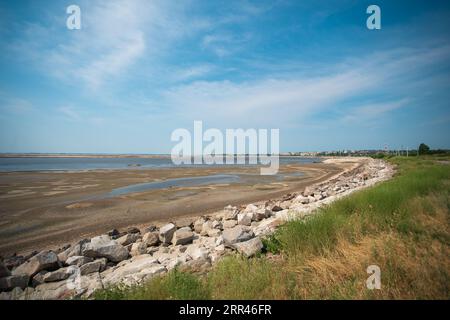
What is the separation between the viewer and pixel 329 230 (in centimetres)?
505

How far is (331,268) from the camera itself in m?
3.72

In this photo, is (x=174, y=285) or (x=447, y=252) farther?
(x=447, y=252)

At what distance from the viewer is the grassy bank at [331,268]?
3123 millimetres

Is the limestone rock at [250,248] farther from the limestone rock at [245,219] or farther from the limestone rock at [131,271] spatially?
the limestone rock at [245,219]

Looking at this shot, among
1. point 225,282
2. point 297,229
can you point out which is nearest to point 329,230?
point 297,229

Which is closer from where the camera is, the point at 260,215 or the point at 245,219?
the point at 245,219

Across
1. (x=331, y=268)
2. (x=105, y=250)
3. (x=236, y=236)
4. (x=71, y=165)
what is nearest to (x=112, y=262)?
(x=105, y=250)

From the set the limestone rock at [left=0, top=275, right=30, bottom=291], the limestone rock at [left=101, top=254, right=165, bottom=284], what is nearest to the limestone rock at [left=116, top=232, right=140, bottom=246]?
the limestone rock at [left=101, top=254, right=165, bottom=284]

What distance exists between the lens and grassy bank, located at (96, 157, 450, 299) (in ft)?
10.2

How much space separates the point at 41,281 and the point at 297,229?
595 centimetres

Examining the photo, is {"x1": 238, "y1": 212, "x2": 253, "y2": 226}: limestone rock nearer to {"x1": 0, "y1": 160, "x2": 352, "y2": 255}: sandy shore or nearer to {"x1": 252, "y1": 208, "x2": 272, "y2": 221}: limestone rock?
{"x1": 252, "y1": 208, "x2": 272, "y2": 221}: limestone rock

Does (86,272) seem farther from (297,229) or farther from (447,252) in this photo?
(447,252)

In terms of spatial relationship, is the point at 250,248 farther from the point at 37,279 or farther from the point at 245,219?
the point at 37,279
